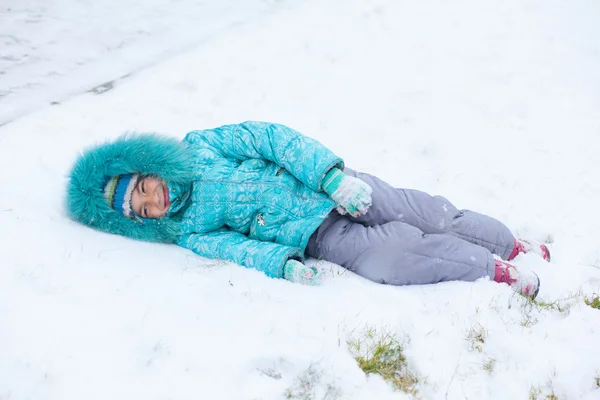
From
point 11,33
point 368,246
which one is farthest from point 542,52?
point 11,33

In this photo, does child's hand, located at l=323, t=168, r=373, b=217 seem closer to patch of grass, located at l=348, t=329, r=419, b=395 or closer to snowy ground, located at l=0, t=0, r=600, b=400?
snowy ground, located at l=0, t=0, r=600, b=400

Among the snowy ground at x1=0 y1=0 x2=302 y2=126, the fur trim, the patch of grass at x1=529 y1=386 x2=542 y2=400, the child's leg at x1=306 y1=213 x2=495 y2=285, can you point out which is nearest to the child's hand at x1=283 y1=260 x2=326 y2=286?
the child's leg at x1=306 y1=213 x2=495 y2=285

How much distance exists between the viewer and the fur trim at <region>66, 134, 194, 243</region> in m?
3.58

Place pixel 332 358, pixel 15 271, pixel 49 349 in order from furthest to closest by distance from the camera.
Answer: pixel 15 271, pixel 332 358, pixel 49 349

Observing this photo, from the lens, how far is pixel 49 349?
2398 millimetres

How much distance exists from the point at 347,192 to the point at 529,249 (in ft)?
5.21

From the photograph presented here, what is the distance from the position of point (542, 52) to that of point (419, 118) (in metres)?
2.81

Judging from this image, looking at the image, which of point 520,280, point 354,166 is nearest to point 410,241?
point 520,280

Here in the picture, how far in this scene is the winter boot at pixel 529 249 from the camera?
3.92m

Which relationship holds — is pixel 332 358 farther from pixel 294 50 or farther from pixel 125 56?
pixel 125 56

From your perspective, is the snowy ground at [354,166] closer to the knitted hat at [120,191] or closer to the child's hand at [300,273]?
the child's hand at [300,273]

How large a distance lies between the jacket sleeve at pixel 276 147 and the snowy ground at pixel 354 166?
73 centimetres

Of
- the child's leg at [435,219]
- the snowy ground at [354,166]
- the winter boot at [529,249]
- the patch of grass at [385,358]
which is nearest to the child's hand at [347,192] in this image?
the child's leg at [435,219]

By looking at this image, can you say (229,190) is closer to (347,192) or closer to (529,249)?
(347,192)
